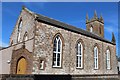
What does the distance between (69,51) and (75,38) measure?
8.27 ft

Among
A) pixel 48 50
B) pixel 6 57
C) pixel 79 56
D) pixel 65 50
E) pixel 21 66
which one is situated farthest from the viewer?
pixel 79 56

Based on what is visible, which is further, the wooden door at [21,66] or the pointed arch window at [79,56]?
the pointed arch window at [79,56]

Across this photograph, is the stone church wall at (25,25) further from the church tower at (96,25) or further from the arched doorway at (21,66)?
the church tower at (96,25)

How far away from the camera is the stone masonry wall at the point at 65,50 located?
704 inches

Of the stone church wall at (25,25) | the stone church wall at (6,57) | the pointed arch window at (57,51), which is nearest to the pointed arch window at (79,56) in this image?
the pointed arch window at (57,51)

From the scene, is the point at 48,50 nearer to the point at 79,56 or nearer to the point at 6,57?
the point at 79,56

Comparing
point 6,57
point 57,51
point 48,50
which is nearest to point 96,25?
point 57,51

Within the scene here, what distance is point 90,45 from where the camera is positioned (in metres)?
25.8

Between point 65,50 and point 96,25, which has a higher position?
point 96,25

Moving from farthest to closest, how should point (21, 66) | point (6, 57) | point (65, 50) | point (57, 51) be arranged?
point (6, 57) → point (65, 50) → point (57, 51) → point (21, 66)

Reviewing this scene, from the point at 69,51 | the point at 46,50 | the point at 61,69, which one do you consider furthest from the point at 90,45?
the point at 46,50

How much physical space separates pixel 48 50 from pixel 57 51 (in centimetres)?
182

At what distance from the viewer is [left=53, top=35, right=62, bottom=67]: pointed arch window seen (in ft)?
64.8

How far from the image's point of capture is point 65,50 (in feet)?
69.1
